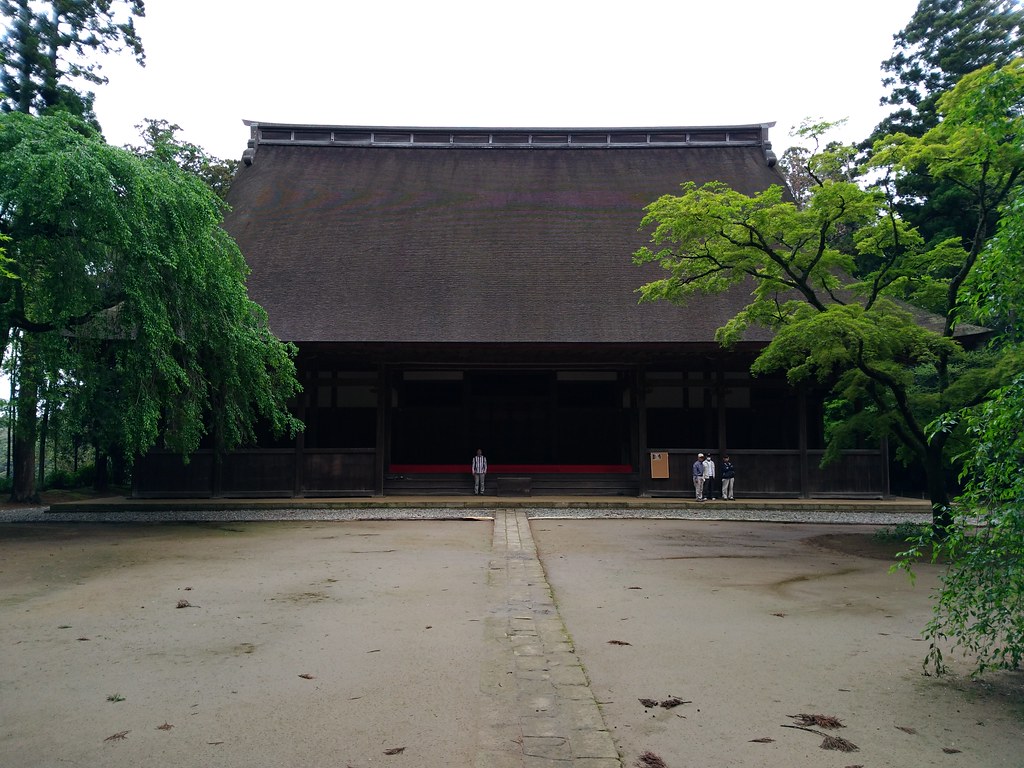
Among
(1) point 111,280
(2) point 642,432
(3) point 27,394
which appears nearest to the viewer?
(3) point 27,394

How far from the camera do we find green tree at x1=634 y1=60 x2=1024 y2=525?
905 centimetres

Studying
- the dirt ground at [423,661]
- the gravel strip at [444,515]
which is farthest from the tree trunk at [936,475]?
the gravel strip at [444,515]

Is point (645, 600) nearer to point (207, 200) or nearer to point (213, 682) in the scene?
point (213, 682)

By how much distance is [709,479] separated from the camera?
16359 millimetres

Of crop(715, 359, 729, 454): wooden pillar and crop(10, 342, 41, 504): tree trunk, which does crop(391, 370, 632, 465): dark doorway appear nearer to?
crop(715, 359, 729, 454): wooden pillar

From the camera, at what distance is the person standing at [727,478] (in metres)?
16.2

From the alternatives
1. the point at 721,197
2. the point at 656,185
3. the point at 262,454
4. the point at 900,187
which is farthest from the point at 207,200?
the point at 900,187

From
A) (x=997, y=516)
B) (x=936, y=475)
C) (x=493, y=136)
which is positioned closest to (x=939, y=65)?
(x=493, y=136)

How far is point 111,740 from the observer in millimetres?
3514

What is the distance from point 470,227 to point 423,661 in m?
16.2

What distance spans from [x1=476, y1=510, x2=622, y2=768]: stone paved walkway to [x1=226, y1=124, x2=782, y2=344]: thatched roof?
9824mm

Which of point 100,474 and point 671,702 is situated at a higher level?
point 100,474

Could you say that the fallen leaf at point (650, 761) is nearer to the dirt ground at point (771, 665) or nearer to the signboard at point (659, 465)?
the dirt ground at point (771, 665)

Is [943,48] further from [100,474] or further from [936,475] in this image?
[100,474]
